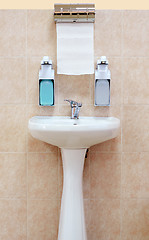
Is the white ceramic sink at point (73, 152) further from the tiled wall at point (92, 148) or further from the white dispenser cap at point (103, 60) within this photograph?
the white dispenser cap at point (103, 60)

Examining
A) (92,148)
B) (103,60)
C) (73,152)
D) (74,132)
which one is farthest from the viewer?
(92,148)

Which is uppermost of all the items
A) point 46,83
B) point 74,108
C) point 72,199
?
point 46,83

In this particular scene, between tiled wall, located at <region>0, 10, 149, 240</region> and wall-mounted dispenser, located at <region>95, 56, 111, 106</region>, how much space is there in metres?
0.07

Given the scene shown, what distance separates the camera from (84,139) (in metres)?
1.48

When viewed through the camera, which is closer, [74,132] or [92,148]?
[74,132]

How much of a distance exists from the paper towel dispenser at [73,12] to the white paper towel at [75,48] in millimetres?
43

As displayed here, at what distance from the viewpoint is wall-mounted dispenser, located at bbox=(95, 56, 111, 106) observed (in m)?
1.78

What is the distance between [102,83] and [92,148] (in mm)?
463

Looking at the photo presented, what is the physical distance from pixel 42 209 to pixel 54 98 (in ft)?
2.61

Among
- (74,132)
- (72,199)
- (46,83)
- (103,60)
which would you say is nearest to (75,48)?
(103,60)

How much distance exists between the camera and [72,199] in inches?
65.7

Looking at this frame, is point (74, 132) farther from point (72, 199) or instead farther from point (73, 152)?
point (72, 199)

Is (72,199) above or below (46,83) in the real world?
below

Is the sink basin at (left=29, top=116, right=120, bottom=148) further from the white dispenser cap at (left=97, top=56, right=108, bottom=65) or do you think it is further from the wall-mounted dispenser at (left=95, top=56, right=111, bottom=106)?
the white dispenser cap at (left=97, top=56, right=108, bottom=65)
